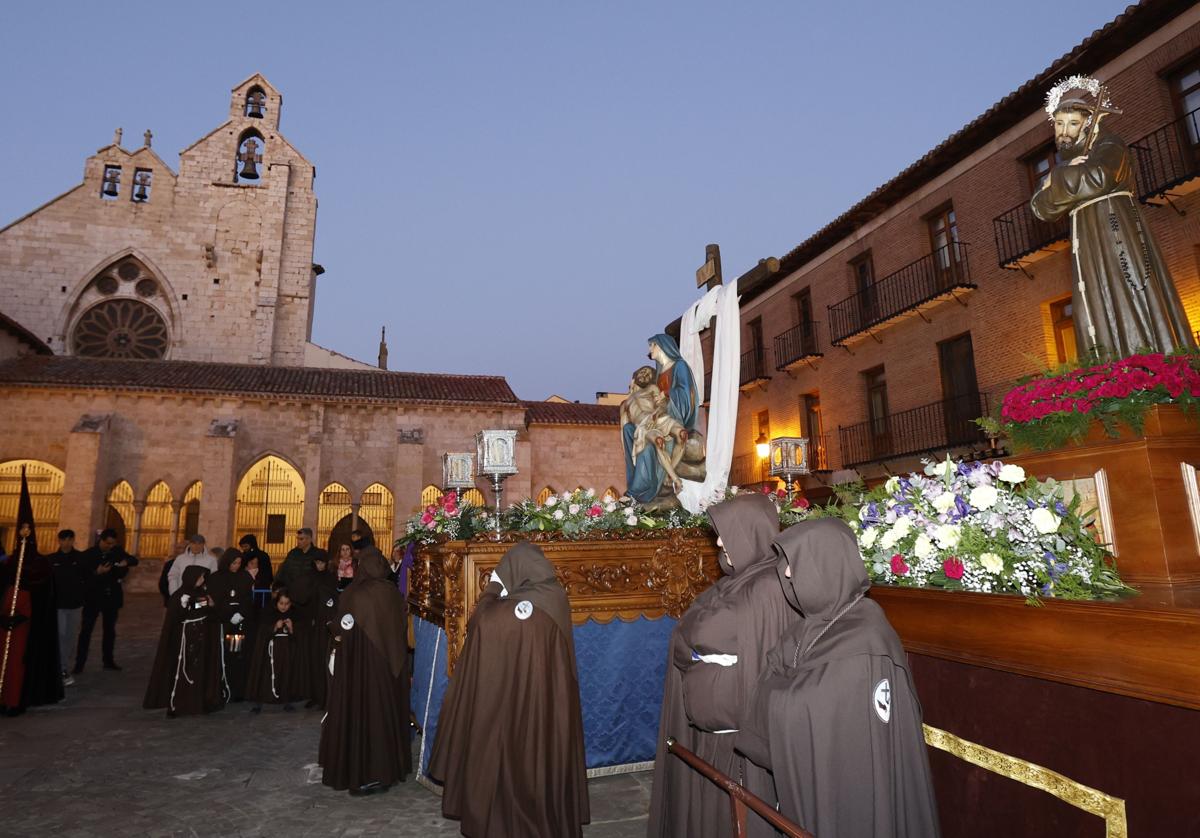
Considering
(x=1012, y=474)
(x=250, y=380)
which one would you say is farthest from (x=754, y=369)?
(x=1012, y=474)

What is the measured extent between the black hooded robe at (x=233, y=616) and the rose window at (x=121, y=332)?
2278 centimetres

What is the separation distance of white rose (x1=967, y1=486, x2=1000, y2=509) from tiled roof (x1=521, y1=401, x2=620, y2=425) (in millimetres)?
20818

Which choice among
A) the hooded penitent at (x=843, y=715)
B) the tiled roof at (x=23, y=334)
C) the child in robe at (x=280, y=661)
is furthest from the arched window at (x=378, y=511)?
the hooded penitent at (x=843, y=715)

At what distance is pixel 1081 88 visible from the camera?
443 centimetres

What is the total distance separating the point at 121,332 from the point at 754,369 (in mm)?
25023

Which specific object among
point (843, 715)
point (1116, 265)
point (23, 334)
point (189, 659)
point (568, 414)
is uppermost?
point (23, 334)

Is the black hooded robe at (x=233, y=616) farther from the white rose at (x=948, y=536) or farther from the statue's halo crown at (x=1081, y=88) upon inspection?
the statue's halo crown at (x=1081, y=88)

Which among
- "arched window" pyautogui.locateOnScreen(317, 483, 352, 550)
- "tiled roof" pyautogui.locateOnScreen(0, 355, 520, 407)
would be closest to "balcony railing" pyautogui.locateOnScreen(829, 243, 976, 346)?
"tiled roof" pyautogui.locateOnScreen(0, 355, 520, 407)

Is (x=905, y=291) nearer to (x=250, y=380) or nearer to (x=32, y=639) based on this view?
(x=32, y=639)

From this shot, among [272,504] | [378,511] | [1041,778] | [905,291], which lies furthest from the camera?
[378,511]

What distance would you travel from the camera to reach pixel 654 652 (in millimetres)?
5578

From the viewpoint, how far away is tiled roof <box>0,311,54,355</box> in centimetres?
2083

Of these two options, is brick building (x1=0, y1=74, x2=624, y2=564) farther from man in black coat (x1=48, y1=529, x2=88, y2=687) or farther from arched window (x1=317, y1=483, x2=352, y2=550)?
man in black coat (x1=48, y1=529, x2=88, y2=687)

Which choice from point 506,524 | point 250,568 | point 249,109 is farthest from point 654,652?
point 249,109
